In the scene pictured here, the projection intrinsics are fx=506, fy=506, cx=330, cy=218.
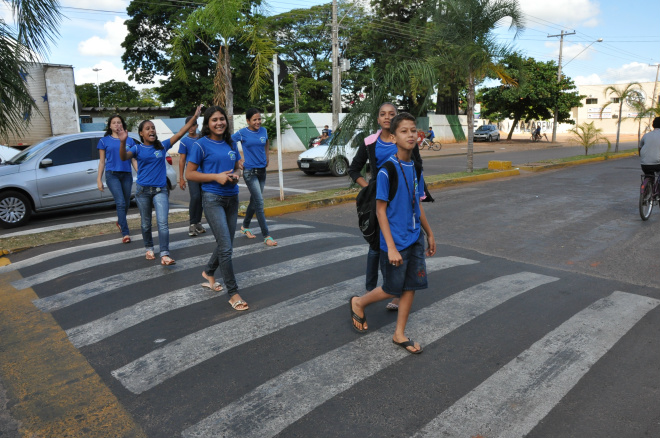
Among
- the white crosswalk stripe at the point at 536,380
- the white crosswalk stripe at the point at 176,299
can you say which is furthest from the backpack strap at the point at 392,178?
the white crosswalk stripe at the point at 176,299

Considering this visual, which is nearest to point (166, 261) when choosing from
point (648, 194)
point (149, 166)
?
point (149, 166)

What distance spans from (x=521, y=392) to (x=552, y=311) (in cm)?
164

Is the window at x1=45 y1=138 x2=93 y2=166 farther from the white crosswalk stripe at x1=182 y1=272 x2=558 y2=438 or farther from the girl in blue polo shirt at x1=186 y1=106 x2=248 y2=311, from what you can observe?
the white crosswalk stripe at x1=182 y1=272 x2=558 y2=438

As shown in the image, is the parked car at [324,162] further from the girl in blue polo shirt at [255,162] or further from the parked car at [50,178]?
the girl in blue polo shirt at [255,162]

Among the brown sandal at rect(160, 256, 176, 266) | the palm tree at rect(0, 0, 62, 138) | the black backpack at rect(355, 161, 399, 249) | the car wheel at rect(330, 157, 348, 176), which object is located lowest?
the brown sandal at rect(160, 256, 176, 266)

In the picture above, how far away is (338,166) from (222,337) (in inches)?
540

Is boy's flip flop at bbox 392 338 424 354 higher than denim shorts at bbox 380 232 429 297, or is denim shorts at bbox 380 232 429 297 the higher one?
denim shorts at bbox 380 232 429 297

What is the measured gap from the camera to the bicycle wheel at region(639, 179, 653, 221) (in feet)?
29.2

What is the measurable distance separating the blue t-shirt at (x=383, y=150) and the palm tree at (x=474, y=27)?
13.0 metres

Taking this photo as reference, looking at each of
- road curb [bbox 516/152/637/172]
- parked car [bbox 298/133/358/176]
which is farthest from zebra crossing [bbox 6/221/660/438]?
road curb [bbox 516/152/637/172]

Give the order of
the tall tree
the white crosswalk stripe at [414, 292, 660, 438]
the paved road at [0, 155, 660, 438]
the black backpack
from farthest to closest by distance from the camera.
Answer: the tall tree < the black backpack < the paved road at [0, 155, 660, 438] < the white crosswalk stripe at [414, 292, 660, 438]

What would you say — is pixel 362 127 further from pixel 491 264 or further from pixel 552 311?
pixel 552 311

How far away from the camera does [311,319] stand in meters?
4.57

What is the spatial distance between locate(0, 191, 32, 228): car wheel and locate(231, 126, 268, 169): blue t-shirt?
4898mm
